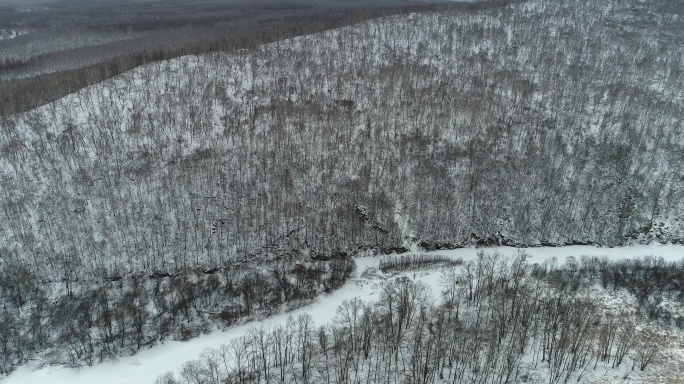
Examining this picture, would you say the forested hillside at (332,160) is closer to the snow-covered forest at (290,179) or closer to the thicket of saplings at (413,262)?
the snow-covered forest at (290,179)

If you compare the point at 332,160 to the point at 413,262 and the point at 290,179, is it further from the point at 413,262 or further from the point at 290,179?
the point at 413,262

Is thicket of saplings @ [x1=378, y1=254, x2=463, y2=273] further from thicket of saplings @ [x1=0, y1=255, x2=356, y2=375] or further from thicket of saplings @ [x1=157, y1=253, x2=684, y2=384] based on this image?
thicket of saplings @ [x1=0, y1=255, x2=356, y2=375]

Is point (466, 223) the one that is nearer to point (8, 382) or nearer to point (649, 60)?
point (8, 382)

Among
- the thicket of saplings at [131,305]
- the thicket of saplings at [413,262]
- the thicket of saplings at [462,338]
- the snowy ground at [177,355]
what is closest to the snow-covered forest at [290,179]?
the thicket of saplings at [131,305]

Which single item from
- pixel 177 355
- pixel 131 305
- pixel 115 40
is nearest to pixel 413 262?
pixel 177 355

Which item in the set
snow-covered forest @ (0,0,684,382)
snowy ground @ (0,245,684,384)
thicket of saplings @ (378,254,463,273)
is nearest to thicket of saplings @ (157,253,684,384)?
snow-covered forest @ (0,0,684,382)

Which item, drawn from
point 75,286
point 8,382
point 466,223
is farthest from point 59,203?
point 466,223

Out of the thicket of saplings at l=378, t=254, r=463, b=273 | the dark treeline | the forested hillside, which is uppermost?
the dark treeline
